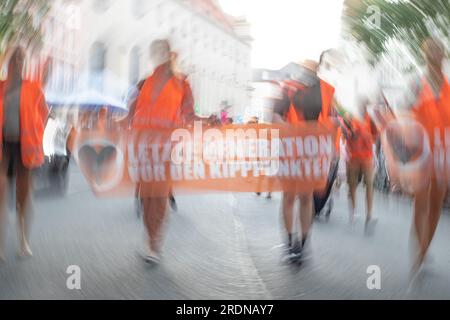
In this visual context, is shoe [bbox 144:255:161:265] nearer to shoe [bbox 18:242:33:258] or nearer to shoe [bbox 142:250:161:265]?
shoe [bbox 142:250:161:265]

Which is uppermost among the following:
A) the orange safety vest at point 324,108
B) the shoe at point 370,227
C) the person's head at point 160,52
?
the person's head at point 160,52

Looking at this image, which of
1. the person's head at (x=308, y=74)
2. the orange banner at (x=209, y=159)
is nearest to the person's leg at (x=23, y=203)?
the orange banner at (x=209, y=159)

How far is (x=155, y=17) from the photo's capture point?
1.71 meters

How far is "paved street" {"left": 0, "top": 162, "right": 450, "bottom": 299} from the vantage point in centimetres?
174

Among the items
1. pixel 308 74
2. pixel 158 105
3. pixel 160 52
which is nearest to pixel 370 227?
pixel 308 74

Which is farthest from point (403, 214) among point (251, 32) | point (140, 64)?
point (140, 64)

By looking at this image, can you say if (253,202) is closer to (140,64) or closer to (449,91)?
(140,64)

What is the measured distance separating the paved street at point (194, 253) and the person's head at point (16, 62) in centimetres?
47

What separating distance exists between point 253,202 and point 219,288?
374 millimetres

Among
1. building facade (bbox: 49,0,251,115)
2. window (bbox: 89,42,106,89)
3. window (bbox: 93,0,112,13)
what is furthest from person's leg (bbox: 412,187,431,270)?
window (bbox: 93,0,112,13)

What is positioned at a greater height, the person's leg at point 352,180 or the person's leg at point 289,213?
the person's leg at point 352,180

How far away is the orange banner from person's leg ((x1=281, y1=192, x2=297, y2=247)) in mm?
34

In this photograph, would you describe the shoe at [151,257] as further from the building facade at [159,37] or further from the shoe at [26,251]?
the building facade at [159,37]

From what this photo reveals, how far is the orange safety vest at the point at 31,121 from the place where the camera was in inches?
69.2
